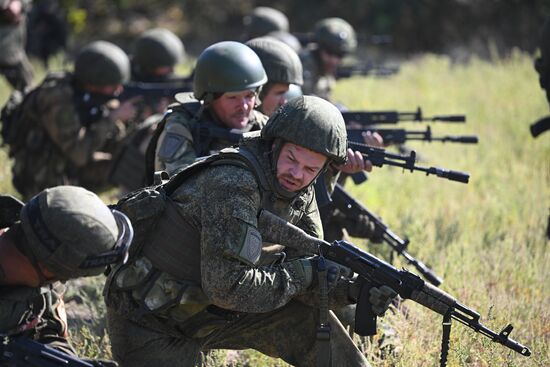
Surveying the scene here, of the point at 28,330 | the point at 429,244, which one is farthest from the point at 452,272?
the point at 28,330

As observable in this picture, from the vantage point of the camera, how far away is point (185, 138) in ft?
17.4

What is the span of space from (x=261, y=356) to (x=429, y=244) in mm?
2273

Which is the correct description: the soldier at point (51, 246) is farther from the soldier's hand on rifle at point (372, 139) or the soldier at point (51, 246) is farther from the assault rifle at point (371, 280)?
the soldier's hand on rifle at point (372, 139)

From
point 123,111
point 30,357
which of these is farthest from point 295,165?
point 123,111

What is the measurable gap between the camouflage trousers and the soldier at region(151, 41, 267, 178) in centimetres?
138

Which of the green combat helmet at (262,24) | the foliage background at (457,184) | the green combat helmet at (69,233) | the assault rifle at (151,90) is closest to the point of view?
the green combat helmet at (69,233)

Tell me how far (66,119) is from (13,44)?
275 centimetres

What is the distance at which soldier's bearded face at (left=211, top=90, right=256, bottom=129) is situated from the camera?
5.38 m

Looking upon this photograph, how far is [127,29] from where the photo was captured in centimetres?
1791

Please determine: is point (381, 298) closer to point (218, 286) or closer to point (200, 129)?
point (218, 286)

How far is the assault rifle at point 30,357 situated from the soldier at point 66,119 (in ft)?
14.9

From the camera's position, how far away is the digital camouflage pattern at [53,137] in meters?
7.54

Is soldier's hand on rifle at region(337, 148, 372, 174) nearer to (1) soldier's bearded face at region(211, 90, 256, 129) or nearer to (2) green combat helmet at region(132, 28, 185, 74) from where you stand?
(1) soldier's bearded face at region(211, 90, 256, 129)

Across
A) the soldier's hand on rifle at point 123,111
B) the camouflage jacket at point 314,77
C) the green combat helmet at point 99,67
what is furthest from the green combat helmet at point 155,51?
the camouflage jacket at point 314,77
